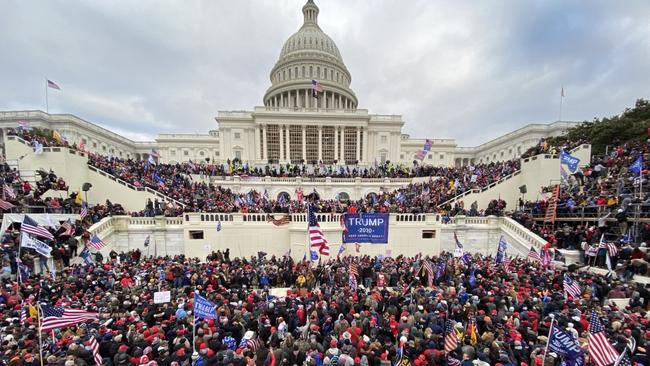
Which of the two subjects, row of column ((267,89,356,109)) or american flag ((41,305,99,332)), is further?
row of column ((267,89,356,109))

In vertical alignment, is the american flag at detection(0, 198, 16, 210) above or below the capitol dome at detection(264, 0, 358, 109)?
below

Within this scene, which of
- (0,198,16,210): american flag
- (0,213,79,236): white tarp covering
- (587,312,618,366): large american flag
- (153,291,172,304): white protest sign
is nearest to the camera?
(587,312,618,366): large american flag

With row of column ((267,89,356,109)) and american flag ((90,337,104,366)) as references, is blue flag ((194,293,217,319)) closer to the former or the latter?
american flag ((90,337,104,366))

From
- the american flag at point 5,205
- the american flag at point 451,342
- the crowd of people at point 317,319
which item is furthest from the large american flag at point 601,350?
the american flag at point 5,205

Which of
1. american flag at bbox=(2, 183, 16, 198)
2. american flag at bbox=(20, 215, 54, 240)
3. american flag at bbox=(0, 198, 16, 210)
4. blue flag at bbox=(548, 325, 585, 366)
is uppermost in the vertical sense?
american flag at bbox=(2, 183, 16, 198)

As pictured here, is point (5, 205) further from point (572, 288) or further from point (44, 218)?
point (572, 288)

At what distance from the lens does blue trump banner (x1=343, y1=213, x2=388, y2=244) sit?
52.6ft

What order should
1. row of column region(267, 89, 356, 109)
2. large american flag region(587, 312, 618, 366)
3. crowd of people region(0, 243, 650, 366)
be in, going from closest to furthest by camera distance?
1. large american flag region(587, 312, 618, 366)
2. crowd of people region(0, 243, 650, 366)
3. row of column region(267, 89, 356, 109)

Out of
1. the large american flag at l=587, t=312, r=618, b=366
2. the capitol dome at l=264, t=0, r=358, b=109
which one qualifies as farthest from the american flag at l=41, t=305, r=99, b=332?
the capitol dome at l=264, t=0, r=358, b=109

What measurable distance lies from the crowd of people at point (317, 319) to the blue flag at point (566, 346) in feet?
1.02

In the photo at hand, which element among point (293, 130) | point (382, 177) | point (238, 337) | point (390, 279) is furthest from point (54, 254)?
point (293, 130)

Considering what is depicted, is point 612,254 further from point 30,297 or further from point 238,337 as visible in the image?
point 30,297

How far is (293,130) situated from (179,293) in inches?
1793

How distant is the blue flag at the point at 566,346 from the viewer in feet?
18.1
